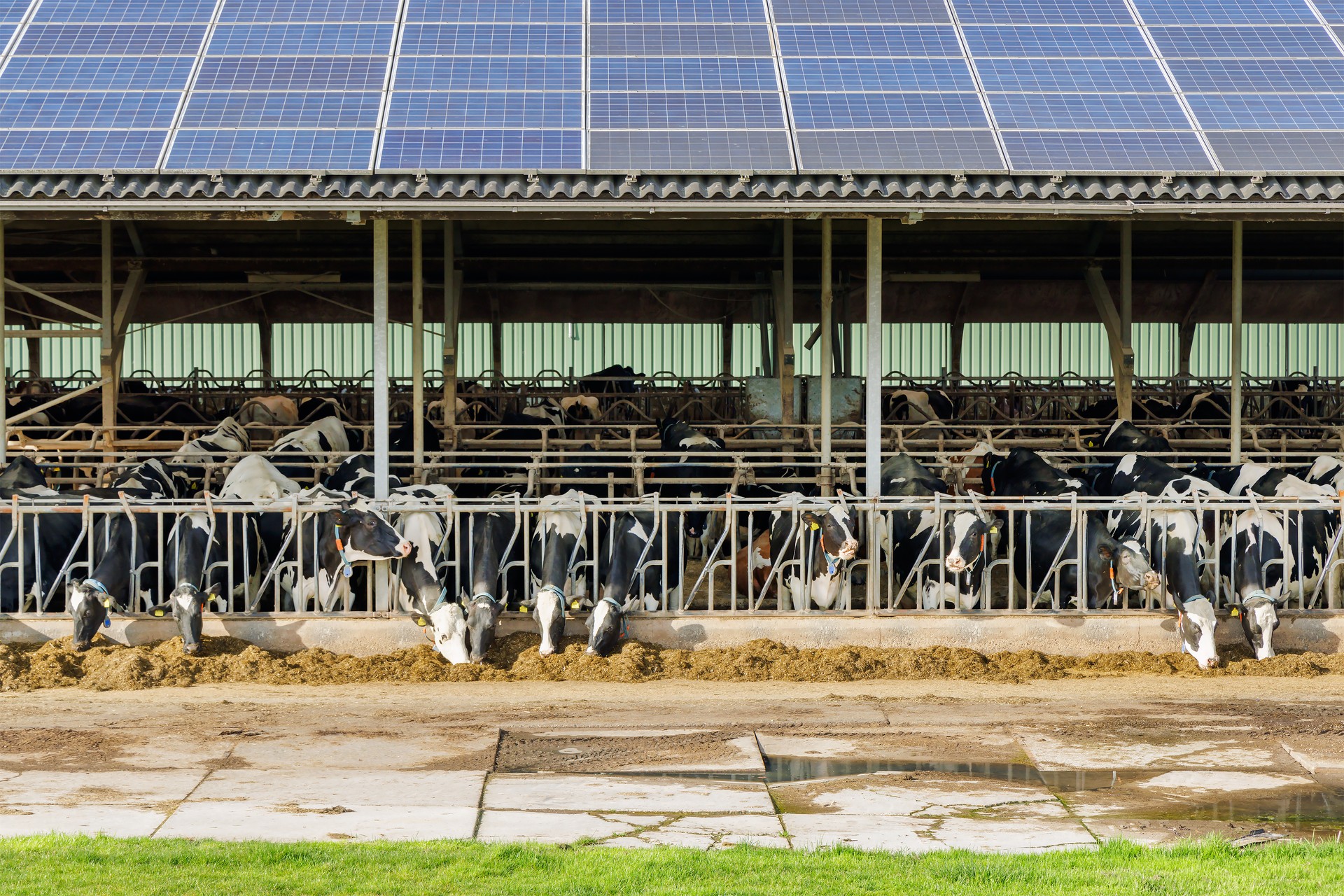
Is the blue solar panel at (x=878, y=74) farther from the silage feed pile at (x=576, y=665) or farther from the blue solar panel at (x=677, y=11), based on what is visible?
the silage feed pile at (x=576, y=665)

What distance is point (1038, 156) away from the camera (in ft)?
34.2

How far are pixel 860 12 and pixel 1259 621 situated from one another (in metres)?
6.72

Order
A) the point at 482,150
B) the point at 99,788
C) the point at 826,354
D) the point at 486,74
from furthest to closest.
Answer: the point at 486,74, the point at 826,354, the point at 482,150, the point at 99,788

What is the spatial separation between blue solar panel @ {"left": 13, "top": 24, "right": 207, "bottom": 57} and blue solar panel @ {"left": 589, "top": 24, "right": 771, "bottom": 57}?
141 inches

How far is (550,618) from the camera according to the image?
9828 millimetres

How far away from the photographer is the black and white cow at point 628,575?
9859mm

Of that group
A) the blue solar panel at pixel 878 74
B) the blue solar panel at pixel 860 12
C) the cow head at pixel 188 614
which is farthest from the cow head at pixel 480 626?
the blue solar panel at pixel 860 12

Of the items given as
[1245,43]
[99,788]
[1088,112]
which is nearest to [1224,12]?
[1245,43]

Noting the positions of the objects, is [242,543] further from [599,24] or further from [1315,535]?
[1315,535]

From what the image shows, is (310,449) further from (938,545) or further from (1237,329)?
(1237,329)

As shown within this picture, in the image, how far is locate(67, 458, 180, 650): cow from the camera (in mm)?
9750

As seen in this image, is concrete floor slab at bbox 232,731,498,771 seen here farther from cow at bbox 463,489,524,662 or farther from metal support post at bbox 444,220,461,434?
metal support post at bbox 444,220,461,434

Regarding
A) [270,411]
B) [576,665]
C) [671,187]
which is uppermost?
[671,187]

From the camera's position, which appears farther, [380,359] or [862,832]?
[380,359]
